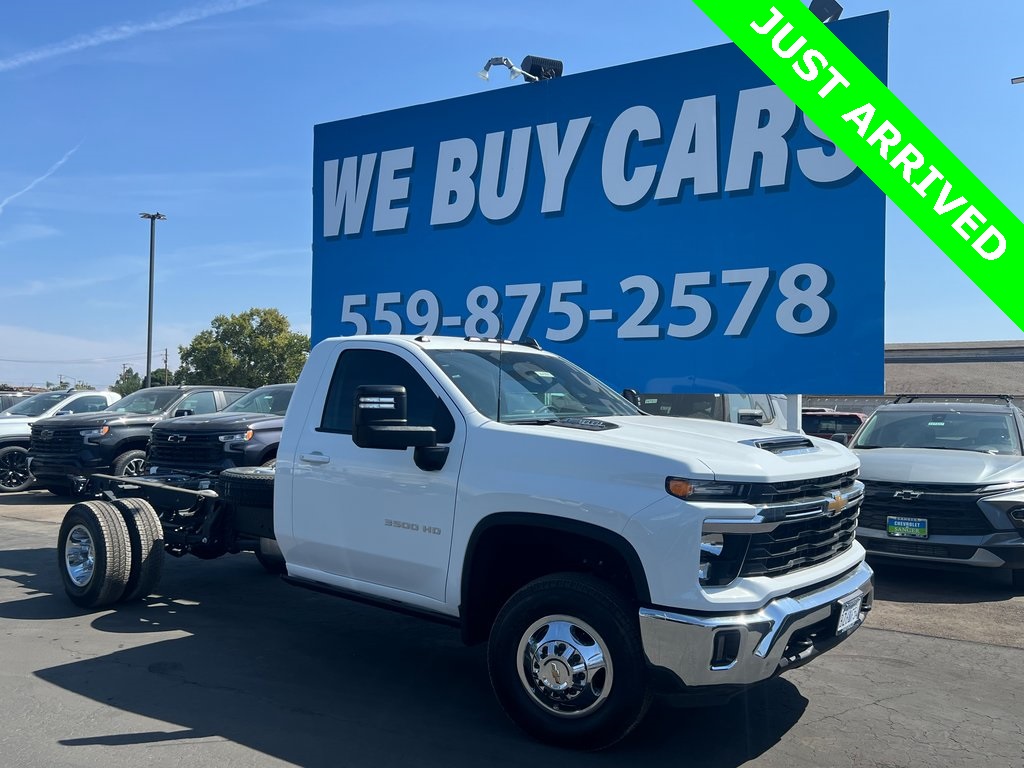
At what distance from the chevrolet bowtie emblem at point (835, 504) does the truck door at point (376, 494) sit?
1.85m

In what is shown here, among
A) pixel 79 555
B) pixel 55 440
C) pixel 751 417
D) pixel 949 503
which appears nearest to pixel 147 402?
pixel 55 440

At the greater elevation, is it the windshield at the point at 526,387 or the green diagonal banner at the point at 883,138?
the green diagonal banner at the point at 883,138

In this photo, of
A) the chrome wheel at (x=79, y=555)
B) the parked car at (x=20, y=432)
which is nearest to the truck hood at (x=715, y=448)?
the chrome wheel at (x=79, y=555)

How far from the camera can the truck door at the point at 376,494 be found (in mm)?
4660

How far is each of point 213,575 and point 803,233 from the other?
281 inches

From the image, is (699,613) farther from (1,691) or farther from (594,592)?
(1,691)

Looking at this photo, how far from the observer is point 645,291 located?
10.9m

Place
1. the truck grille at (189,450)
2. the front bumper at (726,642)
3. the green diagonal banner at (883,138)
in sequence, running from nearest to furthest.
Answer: the front bumper at (726,642), the green diagonal banner at (883,138), the truck grille at (189,450)

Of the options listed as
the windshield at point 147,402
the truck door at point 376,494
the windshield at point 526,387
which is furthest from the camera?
the windshield at point 147,402

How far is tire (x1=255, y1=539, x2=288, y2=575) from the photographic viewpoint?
738 cm

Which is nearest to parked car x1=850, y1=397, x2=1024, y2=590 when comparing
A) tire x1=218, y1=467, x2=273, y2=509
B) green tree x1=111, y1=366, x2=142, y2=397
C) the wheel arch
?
the wheel arch

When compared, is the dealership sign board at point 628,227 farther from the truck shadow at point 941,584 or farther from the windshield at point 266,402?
the truck shadow at point 941,584

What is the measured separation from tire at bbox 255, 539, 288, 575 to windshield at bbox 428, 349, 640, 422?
9.98 ft

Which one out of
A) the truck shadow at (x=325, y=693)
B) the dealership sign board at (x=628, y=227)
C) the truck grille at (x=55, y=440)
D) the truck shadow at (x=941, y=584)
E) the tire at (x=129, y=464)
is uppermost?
the dealership sign board at (x=628, y=227)
